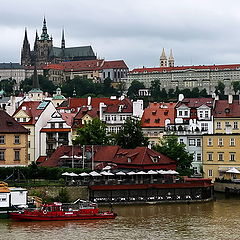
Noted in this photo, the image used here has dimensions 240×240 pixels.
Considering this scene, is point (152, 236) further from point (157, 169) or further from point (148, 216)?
point (157, 169)

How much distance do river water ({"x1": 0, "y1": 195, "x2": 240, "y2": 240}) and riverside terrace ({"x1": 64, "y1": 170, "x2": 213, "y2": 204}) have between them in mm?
1992

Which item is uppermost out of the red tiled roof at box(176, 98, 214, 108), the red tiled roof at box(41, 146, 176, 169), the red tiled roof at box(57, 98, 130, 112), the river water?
the red tiled roof at box(57, 98, 130, 112)

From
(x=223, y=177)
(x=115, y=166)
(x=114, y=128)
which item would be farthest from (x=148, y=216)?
(x=114, y=128)

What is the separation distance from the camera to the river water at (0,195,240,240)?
48.6 meters

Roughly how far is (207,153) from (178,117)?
9.19m

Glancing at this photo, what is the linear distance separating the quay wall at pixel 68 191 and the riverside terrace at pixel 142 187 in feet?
1.60

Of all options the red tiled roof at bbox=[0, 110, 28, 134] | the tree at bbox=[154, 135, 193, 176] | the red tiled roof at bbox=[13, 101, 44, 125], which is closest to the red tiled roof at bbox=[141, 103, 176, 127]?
the tree at bbox=[154, 135, 193, 176]

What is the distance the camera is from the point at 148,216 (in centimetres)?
5662

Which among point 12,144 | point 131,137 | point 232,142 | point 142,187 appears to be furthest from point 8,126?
point 232,142

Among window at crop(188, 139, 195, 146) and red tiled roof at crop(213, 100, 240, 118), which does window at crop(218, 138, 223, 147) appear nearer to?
window at crop(188, 139, 195, 146)

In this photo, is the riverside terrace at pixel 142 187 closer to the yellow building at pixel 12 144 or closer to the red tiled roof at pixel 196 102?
the yellow building at pixel 12 144

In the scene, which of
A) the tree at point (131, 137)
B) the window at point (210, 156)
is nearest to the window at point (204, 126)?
the window at point (210, 156)

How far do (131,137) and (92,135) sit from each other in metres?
4.35

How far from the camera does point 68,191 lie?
6150 centimetres
